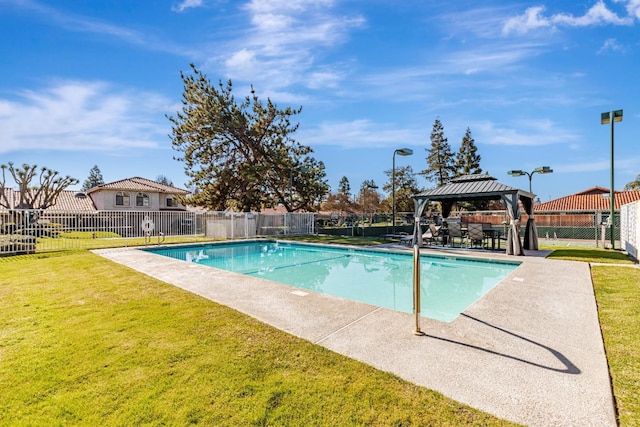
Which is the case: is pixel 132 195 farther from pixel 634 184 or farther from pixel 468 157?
pixel 634 184

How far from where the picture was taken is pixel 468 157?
38.5 meters

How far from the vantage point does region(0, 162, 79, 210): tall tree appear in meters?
20.2

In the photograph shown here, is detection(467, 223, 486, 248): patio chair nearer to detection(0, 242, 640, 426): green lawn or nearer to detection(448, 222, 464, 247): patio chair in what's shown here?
detection(448, 222, 464, 247): patio chair

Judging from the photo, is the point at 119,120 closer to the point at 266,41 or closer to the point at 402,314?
the point at 266,41

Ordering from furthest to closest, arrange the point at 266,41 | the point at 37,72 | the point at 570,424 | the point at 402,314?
the point at 37,72
the point at 266,41
the point at 402,314
the point at 570,424

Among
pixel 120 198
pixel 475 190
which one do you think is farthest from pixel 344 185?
pixel 475 190

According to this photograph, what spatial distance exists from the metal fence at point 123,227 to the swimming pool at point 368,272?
8.51 ft

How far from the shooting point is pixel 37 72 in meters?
12.0

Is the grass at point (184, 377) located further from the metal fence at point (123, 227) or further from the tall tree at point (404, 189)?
the tall tree at point (404, 189)

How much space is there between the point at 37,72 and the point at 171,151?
13.1 metres

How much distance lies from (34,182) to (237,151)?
48.8 feet

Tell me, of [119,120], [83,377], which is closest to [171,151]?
[119,120]

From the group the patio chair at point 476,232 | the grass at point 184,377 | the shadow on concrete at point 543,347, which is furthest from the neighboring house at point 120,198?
the shadow on concrete at point 543,347

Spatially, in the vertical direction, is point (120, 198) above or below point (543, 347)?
above
